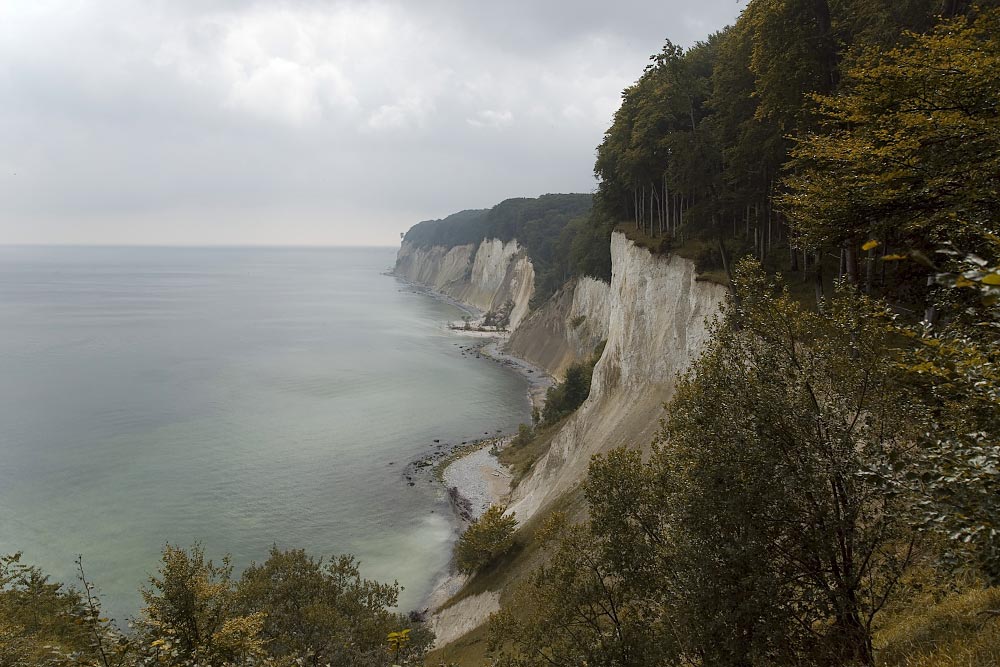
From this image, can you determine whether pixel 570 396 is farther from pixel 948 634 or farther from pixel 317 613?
pixel 948 634

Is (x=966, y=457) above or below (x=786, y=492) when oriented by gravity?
above

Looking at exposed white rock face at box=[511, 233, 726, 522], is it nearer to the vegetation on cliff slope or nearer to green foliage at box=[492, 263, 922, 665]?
the vegetation on cliff slope

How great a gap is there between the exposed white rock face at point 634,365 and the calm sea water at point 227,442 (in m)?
10.3

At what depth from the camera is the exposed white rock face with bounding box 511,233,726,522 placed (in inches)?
1281

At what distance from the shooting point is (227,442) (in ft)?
180

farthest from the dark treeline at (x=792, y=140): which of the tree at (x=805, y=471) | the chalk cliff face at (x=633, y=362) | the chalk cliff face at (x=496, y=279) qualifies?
the chalk cliff face at (x=496, y=279)

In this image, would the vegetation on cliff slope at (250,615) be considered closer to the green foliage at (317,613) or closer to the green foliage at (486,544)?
the green foliage at (317,613)

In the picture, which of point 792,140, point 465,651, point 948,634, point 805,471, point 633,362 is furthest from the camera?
point 633,362

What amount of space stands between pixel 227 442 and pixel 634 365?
43.8 meters

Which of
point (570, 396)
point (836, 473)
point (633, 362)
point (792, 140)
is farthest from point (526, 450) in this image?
point (836, 473)

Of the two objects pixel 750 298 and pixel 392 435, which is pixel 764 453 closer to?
pixel 750 298

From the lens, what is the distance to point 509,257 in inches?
5704

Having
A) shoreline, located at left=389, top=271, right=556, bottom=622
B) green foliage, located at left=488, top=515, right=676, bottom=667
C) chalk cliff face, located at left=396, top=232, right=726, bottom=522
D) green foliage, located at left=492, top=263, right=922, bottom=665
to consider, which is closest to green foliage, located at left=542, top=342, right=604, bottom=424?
shoreline, located at left=389, top=271, right=556, bottom=622

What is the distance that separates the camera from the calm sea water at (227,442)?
37719 mm
